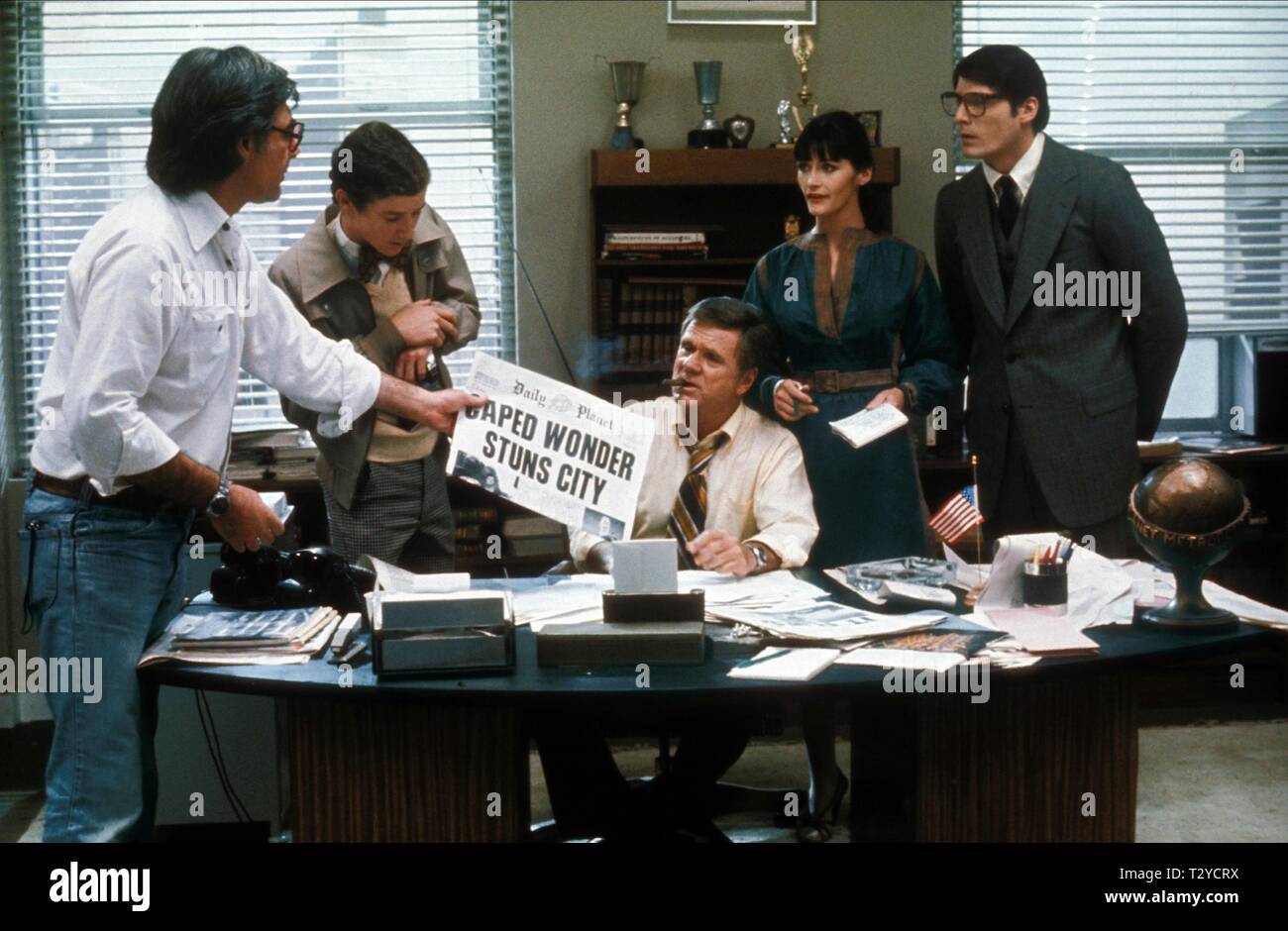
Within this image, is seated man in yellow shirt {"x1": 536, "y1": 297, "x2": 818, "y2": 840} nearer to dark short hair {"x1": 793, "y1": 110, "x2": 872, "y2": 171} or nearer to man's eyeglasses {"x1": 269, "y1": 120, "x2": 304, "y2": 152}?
dark short hair {"x1": 793, "y1": 110, "x2": 872, "y2": 171}

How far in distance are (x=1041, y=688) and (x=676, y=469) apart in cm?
105

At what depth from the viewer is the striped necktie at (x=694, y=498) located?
2.90 meters

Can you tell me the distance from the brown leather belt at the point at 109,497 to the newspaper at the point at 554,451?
0.48m

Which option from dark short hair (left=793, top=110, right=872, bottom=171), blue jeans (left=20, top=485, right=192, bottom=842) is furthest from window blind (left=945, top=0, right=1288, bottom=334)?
blue jeans (left=20, top=485, right=192, bottom=842)

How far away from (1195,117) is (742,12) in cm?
170

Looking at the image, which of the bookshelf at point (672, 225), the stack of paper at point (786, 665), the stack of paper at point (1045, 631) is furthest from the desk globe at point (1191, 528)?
the bookshelf at point (672, 225)

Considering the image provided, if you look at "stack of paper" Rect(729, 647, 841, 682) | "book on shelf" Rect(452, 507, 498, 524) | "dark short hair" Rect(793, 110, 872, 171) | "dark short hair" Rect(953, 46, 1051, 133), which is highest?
"dark short hair" Rect(953, 46, 1051, 133)

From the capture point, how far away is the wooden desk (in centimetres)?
194

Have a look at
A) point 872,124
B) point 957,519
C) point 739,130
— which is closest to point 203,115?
point 957,519

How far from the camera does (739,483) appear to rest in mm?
2898

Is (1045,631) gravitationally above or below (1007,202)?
below

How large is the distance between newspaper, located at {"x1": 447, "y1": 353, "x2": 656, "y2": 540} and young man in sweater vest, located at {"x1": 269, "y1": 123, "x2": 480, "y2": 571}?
0.72 metres

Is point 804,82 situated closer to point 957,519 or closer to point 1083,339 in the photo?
point 1083,339
